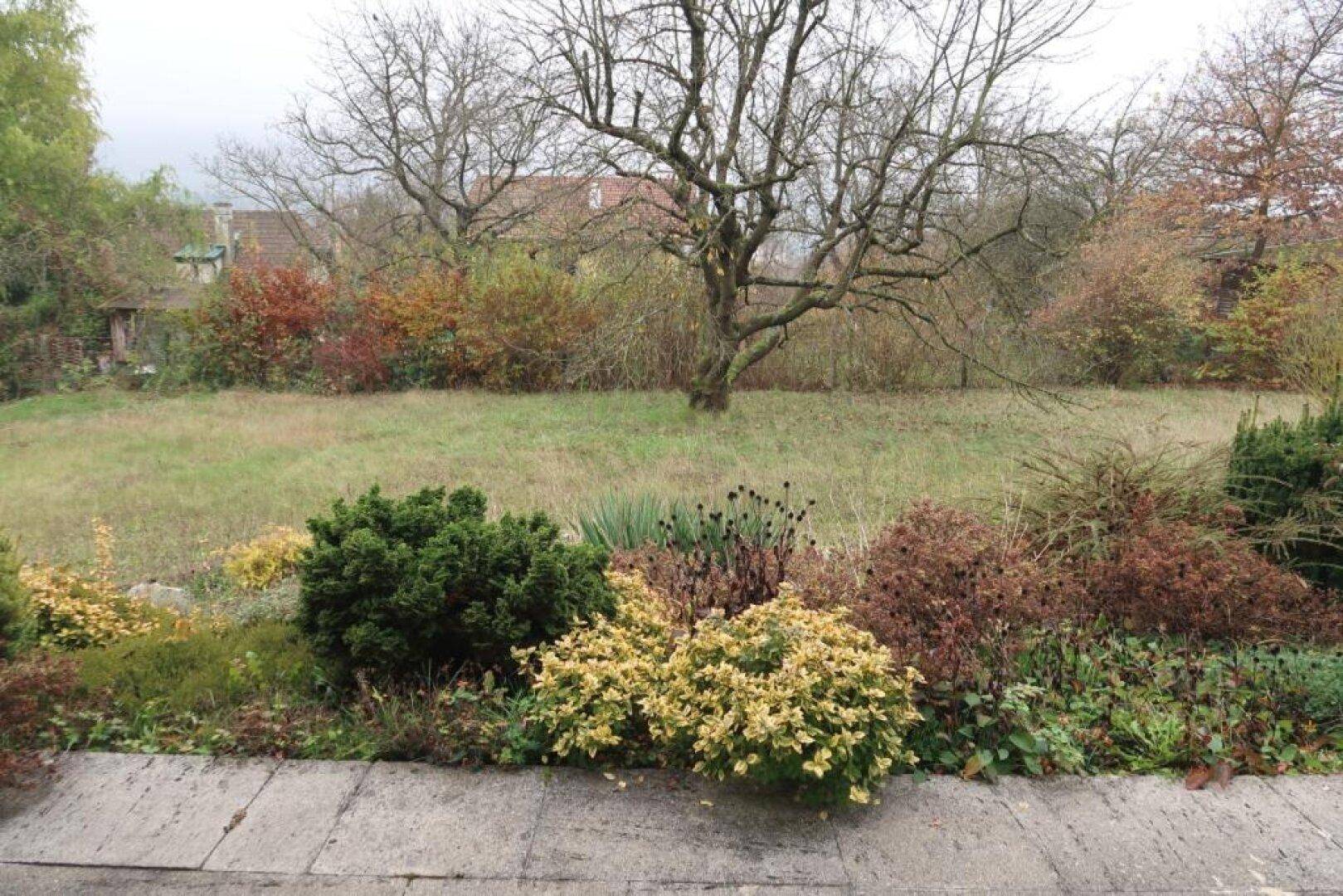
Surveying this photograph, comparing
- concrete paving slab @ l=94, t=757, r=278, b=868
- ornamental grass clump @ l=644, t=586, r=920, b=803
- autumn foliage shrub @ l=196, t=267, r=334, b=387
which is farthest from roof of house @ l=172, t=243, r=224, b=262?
ornamental grass clump @ l=644, t=586, r=920, b=803

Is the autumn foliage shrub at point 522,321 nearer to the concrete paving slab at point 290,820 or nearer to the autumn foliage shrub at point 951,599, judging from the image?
the autumn foliage shrub at point 951,599

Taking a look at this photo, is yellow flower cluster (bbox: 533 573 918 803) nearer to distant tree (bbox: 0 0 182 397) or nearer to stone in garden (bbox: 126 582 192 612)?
stone in garden (bbox: 126 582 192 612)

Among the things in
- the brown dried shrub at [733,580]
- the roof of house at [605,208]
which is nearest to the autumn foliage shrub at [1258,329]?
the roof of house at [605,208]

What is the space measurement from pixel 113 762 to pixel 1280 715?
12.4 feet

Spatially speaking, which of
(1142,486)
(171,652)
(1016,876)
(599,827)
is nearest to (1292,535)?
(1142,486)

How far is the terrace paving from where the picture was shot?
213cm

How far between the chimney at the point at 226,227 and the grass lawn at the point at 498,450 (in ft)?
41.7

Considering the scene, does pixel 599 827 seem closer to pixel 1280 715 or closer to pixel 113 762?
pixel 113 762

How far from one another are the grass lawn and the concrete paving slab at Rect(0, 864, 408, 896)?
10.4 feet

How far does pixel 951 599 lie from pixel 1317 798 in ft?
3.87

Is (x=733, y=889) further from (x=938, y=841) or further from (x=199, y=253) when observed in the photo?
(x=199, y=253)

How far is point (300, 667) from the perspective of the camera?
3059 mm

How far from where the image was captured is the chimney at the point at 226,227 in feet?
84.9

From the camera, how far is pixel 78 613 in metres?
3.46
